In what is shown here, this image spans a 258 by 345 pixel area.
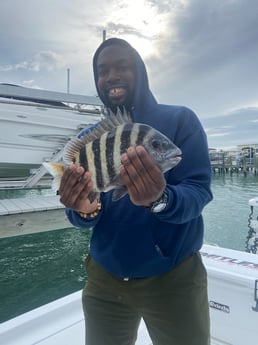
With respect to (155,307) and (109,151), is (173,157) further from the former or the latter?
(155,307)

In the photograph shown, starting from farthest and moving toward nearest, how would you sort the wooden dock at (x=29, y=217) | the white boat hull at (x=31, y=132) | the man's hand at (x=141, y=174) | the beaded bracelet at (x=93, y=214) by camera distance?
the white boat hull at (x=31, y=132) < the wooden dock at (x=29, y=217) < the beaded bracelet at (x=93, y=214) < the man's hand at (x=141, y=174)

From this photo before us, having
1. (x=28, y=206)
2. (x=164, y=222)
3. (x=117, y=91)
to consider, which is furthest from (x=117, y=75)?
(x=28, y=206)

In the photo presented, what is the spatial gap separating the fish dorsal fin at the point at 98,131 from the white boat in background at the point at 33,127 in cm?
518

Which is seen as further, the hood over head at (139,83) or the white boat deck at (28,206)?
the white boat deck at (28,206)

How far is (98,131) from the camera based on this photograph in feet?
3.46

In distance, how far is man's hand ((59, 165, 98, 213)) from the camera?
1.00 meters

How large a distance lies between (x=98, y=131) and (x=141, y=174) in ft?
0.85

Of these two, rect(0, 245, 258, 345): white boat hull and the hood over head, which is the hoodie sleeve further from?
A: rect(0, 245, 258, 345): white boat hull

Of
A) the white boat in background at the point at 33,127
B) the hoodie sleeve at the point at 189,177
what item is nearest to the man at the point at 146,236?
the hoodie sleeve at the point at 189,177

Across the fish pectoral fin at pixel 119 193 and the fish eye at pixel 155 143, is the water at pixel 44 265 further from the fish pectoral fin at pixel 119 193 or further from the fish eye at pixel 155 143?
the fish eye at pixel 155 143

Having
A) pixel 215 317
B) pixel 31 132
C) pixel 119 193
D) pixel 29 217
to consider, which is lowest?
pixel 215 317

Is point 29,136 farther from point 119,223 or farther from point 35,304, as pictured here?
point 119,223

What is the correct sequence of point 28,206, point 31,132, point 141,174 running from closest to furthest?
point 141,174 < point 28,206 < point 31,132

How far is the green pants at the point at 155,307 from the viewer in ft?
3.43
